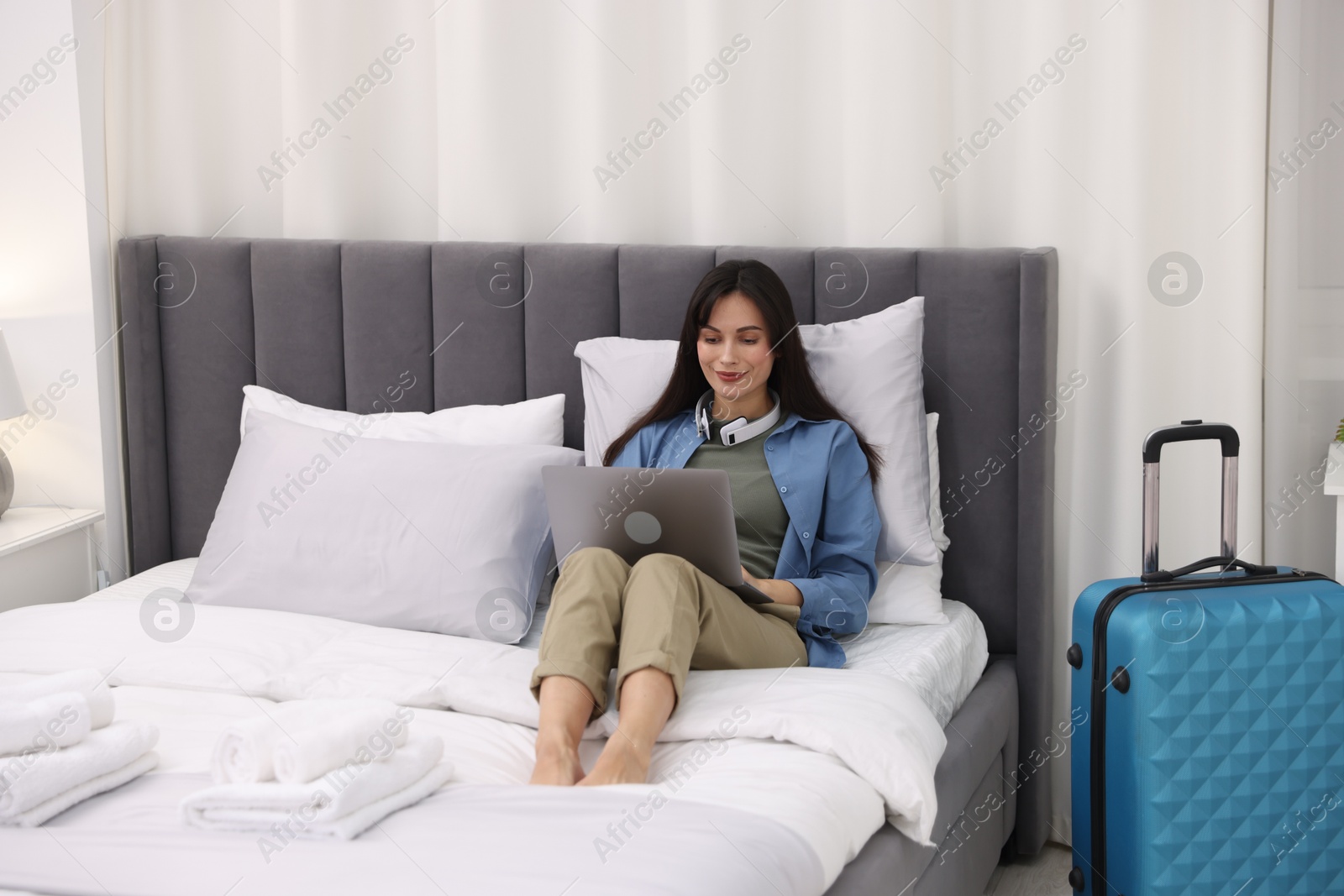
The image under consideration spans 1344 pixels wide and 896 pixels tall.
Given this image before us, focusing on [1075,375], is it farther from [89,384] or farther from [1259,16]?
[89,384]

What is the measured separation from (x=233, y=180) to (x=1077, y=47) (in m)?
1.89

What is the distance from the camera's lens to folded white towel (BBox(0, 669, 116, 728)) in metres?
1.44

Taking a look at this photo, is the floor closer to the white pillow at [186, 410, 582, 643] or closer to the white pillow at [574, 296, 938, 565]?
the white pillow at [574, 296, 938, 565]

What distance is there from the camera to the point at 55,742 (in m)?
1.35

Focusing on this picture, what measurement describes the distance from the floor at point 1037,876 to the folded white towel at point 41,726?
156cm

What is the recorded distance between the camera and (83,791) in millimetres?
1312

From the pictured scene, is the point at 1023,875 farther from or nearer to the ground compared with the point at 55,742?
nearer to the ground

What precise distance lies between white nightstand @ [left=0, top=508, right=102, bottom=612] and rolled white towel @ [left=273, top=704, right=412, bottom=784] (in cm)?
136

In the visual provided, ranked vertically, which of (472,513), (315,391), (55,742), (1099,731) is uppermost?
Answer: (315,391)

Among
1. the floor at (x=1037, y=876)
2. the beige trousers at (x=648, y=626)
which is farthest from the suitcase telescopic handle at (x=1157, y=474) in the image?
the floor at (x=1037, y=876)

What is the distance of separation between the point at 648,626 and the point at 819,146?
3.90 feet

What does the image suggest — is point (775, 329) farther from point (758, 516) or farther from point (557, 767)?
point (557, 767)

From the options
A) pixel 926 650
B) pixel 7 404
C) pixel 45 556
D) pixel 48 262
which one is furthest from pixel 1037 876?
pixel 48 262

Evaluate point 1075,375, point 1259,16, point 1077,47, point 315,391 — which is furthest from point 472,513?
point 1259,16
